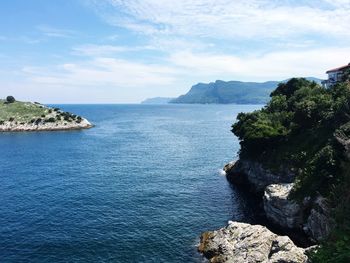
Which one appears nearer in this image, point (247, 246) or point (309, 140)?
point (247, 246)

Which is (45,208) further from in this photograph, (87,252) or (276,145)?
(276,145)

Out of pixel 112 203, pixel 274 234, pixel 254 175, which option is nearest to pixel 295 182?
pixel 274 234

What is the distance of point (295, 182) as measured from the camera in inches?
2527

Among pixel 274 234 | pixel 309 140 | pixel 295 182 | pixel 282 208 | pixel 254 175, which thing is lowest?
pixel 274 234

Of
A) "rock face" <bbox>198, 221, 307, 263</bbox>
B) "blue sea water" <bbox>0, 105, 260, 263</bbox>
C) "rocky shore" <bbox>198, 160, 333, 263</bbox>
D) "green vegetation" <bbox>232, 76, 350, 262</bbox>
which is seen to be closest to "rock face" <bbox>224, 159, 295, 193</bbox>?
"green vegetation" <bbox>232, 76, 350, 262</bbox>

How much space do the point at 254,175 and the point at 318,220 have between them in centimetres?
3369

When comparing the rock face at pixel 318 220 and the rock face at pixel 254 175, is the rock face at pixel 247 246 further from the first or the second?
the rock face at pixel 254 175

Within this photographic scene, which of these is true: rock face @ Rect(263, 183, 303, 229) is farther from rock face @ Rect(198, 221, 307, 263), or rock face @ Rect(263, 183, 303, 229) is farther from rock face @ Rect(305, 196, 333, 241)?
rock face @ Rect(198, 221, 307, 263)

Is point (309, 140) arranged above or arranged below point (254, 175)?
above

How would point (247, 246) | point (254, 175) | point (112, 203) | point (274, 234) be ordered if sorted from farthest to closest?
point (254, 175) < point (112, 203) < point (274, 234) < point (247, 246)

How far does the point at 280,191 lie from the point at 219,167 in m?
45.7

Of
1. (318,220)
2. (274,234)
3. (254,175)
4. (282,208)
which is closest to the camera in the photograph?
(318,220)

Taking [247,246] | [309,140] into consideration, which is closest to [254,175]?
[309,140]

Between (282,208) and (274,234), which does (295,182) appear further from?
(274,234)
